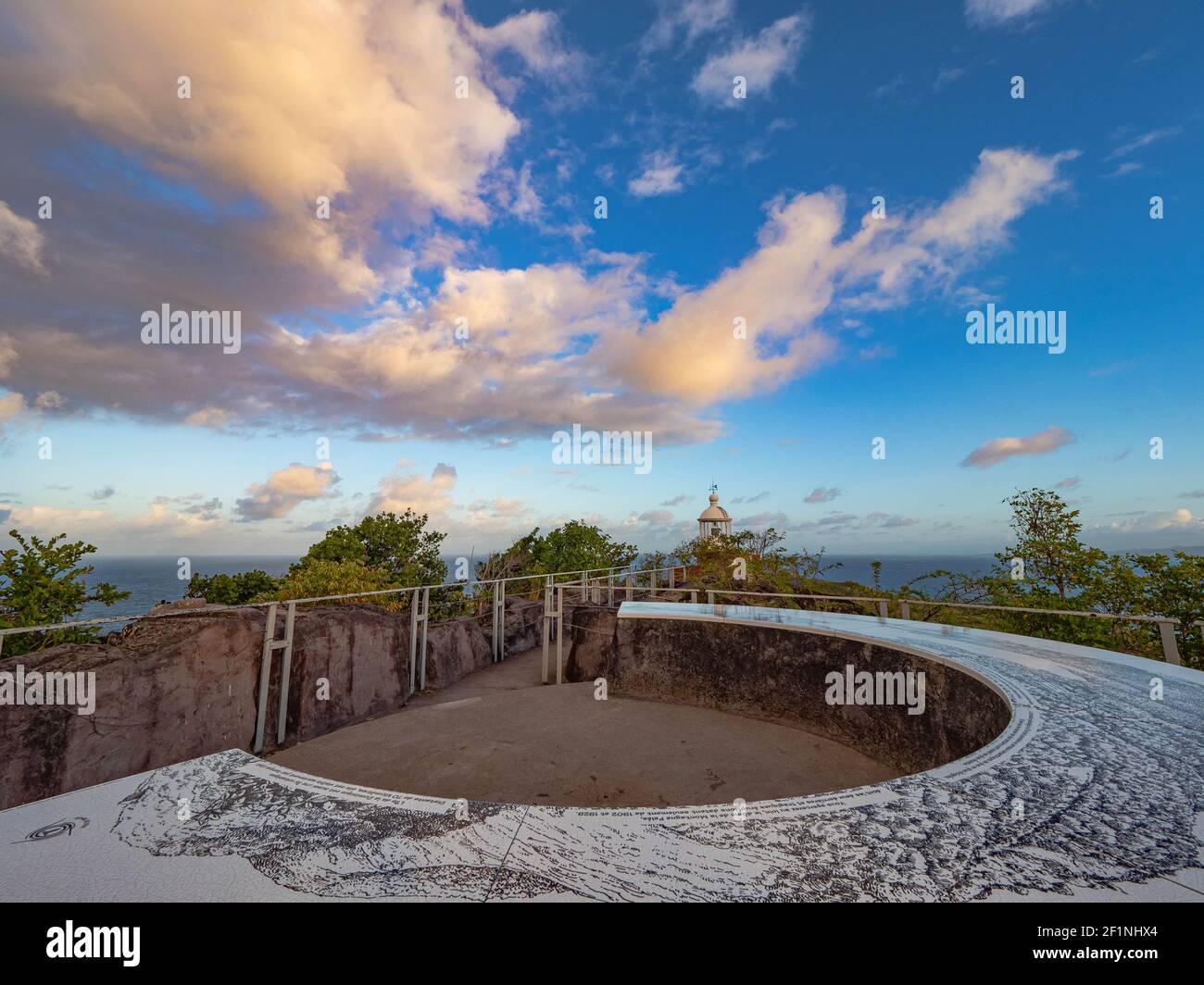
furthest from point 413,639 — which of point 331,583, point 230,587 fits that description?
point 230,587

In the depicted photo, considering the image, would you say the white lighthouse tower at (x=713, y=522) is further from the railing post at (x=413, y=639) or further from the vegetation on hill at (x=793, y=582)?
the railing post at (x=413, y=639)

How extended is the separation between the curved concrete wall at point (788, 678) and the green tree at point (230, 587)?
10147mm

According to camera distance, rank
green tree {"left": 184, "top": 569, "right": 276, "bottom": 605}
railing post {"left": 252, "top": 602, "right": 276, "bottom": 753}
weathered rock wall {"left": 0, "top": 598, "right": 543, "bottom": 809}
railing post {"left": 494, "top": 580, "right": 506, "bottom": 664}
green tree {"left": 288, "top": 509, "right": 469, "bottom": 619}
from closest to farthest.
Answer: weathered rock wall {"left": 0, "top": 598, "right": 543, "bottom": 809}
railing post {"left": 252, "top": 602, "right": 276, "bottom": 753}
railing post {"left": 494, "top": 580, "right": 506, "bottom": 664}
green tree {"left": 184, "top": 569, "right": 276, "bottom": 605}
green tree {"left": 288, "top": 509, "right": 469, "bottom": 619}

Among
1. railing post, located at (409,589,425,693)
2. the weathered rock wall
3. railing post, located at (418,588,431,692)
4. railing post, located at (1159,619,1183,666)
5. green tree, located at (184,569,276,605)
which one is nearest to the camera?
the weathered rock wall

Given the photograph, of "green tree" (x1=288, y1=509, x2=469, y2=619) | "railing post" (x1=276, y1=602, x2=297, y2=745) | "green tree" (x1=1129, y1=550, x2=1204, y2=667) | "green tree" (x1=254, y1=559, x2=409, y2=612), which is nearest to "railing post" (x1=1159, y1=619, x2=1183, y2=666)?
"green tree" (x1=1129, y1=550, x2=1204, y2=667)

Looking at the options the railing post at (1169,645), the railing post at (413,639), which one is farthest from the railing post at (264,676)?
the railing post at (1169,645)

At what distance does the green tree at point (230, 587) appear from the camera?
13312mm

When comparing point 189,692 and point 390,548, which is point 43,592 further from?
point 390,548

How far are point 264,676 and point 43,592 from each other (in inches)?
137

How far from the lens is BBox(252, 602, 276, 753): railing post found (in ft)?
16.5

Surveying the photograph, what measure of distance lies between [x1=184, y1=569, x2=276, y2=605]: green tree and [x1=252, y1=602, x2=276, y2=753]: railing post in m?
9.40

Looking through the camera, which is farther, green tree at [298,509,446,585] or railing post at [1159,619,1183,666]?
green tree at [298,509,446,585]

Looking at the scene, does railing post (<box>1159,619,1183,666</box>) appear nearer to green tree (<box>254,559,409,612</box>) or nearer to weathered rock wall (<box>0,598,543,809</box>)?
weathered rock wall (<box>0,598,543,809</box>)

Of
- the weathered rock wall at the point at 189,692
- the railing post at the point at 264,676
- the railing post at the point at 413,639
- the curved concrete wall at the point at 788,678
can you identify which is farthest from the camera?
the railing post at the point at 413,639
